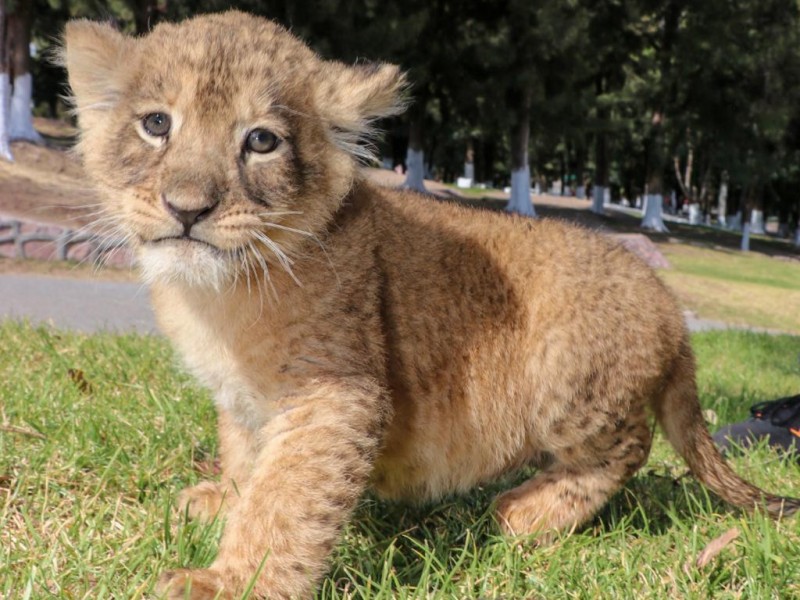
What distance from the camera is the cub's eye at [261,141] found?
257 cm

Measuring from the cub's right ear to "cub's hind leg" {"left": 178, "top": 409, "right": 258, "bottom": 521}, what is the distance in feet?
4.03

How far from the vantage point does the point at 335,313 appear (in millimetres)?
2697

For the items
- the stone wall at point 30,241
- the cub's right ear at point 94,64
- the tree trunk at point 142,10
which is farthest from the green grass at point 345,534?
the tree trunk at point 142,10

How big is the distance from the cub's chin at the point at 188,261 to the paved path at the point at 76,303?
4735 millimetres

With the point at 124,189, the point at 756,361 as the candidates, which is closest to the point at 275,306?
the point at 124,189

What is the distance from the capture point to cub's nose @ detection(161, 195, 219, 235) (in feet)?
7.76

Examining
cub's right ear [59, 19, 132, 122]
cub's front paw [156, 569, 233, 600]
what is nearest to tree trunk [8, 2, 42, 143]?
cub's right ear [59, 19, 132, 122]

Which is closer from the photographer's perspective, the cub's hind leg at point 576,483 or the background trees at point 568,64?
the cub's hind leg at point 576,483

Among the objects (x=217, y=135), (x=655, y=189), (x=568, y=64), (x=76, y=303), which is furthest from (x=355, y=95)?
(x=655, y=189)

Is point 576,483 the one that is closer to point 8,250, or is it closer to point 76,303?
point 76,303

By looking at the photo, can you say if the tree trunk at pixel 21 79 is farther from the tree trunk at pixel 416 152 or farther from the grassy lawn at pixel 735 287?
the grassy lawn at pixel 735 287

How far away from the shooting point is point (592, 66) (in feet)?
89.4

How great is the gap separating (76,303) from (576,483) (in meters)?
7.09

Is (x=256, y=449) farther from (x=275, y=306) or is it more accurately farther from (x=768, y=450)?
(x=768, y=450)
